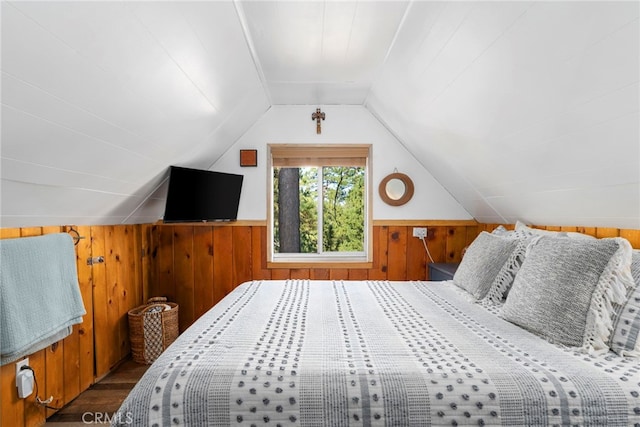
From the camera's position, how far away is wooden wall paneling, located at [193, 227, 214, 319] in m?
3.11

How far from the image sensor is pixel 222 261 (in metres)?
3.12

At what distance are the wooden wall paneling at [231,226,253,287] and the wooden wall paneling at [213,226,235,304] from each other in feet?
0.11

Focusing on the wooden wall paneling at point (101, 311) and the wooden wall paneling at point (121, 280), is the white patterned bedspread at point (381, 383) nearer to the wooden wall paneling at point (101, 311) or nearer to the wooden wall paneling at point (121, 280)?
the wooden wall paneling at point (101, 311)

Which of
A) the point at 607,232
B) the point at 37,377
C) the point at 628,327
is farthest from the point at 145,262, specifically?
the point at 607,232

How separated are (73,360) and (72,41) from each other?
191 centimetres

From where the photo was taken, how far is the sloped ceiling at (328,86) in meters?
1.11

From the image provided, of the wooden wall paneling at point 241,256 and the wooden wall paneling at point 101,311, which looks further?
the wooden wall paneling at point 241,256

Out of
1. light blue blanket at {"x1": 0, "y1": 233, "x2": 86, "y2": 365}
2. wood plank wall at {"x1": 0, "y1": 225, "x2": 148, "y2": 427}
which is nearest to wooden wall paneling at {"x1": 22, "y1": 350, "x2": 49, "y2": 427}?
wood plank wall at {"x1": 0, "y1": 225, "x2": 148, "y2": 427}

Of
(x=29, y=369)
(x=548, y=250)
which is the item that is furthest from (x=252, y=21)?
(x=29, y=369)

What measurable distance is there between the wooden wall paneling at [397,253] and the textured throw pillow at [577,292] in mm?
1695

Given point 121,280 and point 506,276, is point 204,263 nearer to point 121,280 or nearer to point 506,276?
point 121,280

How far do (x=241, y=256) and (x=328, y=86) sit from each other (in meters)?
1.66

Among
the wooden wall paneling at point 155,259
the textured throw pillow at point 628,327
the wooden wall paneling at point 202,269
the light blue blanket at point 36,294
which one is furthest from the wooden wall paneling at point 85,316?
the textured throw pillow at point 628,327

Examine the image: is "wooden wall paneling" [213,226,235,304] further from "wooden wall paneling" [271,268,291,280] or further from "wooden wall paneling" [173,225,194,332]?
"wooden wall paneling" [271,268,291,280]
